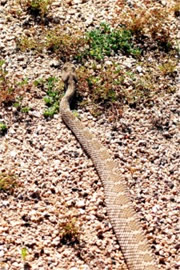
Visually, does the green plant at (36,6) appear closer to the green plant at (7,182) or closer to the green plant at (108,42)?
the green plant at (108,42)

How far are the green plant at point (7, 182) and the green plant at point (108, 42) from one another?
3594 millimetres

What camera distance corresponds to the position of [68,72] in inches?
400

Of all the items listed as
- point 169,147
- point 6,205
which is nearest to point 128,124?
point 169,147

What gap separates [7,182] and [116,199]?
1680 millimetres

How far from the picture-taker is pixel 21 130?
924 cm

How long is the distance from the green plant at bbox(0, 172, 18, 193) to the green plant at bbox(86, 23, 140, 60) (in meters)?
3.59

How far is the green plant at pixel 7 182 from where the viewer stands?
8.05m

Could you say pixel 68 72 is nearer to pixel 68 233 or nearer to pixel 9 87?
pixel 9 87

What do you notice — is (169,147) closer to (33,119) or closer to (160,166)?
(160,166)

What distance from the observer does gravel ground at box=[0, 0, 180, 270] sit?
7.48 m

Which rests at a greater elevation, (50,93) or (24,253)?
(50,93)

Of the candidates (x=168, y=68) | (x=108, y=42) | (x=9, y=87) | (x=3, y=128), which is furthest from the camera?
(x=108, y=42)

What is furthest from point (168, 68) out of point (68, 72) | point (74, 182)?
point (74, 182)

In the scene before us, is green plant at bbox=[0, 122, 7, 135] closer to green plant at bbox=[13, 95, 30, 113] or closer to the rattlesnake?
green plant at bbox=[13, 95, 30, 113]
